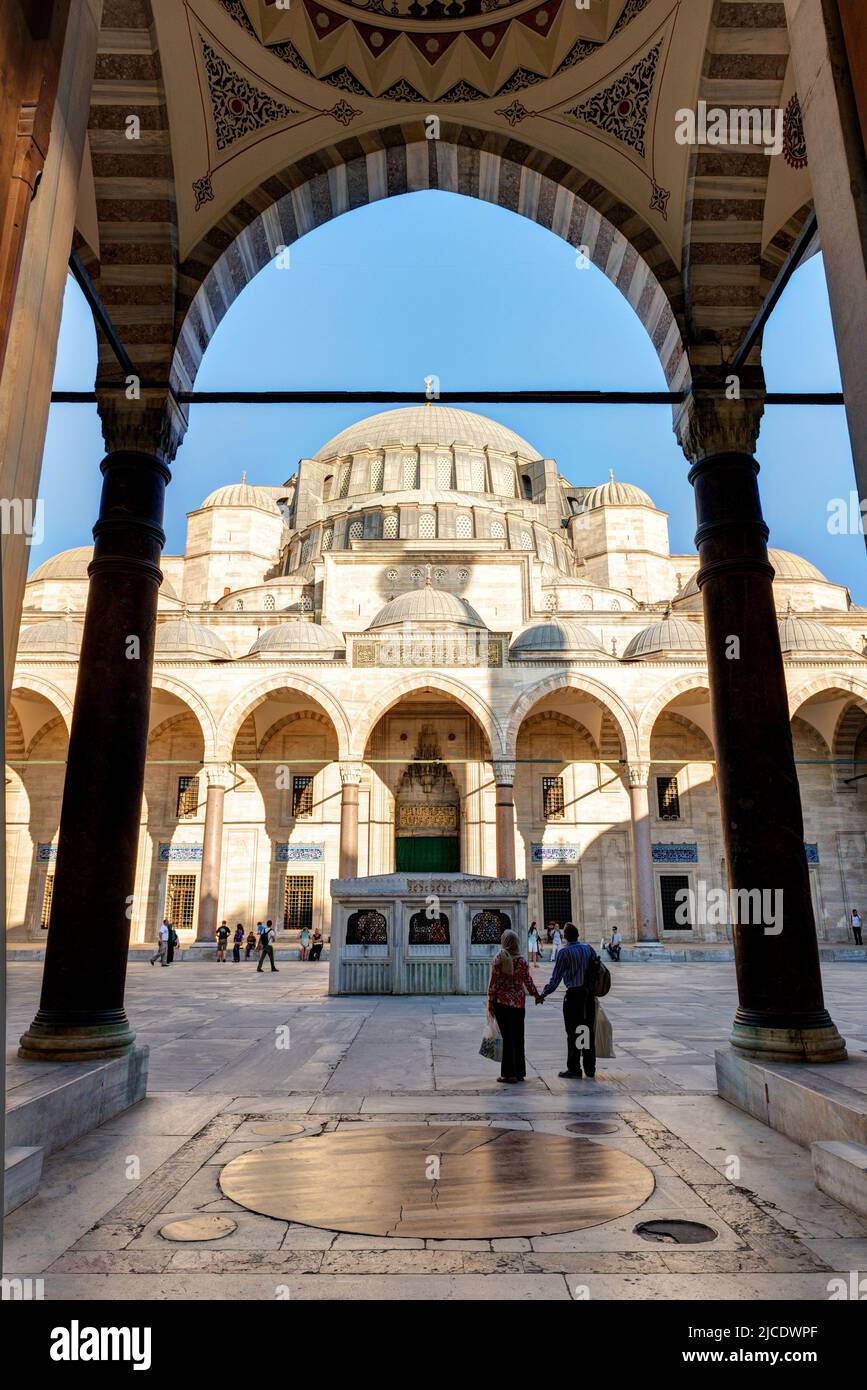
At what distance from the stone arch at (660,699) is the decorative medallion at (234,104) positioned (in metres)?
18.0

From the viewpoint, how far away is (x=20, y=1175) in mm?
2814

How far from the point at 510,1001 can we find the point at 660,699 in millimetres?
17431

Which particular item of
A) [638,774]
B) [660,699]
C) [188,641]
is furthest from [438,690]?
[188,641]

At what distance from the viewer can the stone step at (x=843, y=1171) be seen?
9.32 ft

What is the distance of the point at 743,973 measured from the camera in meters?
4.52

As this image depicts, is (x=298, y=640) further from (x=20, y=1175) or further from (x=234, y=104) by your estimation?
(x=20, y=1175)

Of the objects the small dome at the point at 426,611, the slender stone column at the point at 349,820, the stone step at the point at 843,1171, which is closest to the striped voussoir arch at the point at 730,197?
the stone step at the point at 843,1171

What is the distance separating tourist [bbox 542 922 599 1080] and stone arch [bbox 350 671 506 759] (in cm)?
1564

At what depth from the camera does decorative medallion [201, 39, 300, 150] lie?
5164 mm

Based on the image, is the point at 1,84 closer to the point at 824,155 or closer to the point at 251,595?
the point at 824,155

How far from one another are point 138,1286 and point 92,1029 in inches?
90.4

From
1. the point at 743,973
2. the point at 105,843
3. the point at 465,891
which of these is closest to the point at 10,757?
the point at 465,891

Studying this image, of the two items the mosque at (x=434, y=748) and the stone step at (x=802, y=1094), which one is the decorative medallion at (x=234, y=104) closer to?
the stone step at (x=802, y=1094)

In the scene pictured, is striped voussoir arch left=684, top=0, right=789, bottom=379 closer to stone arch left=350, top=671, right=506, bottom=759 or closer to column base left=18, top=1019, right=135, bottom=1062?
column base left=18, top=1019, right=135, bottom=1062
